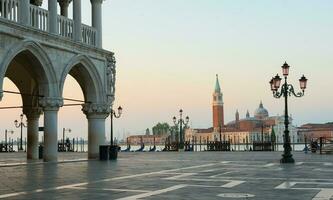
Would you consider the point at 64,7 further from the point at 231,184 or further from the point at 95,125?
the point at 231,184

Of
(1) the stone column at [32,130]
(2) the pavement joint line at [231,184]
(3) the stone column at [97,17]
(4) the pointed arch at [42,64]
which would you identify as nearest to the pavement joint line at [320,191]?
(2) the pavement joint line at [231,184]

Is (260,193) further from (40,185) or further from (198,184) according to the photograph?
(40,185)

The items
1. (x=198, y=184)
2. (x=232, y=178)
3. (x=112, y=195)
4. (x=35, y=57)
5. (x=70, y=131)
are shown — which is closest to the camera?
(x=112, y=195)

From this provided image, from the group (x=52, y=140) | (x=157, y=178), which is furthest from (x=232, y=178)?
(x=52, y=140)

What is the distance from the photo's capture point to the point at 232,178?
51.4 ft

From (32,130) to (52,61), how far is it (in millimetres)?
8589

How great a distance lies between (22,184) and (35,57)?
446 inches

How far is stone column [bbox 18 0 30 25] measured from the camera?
23.3 meters

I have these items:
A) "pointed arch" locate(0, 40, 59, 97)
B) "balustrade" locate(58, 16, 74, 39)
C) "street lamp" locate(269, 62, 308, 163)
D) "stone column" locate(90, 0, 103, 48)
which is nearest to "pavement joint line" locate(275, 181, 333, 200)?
"street lamp" locate(269, 62, 308, 163)

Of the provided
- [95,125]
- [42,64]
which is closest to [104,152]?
[95,125]

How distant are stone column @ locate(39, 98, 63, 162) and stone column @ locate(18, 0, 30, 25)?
392cm

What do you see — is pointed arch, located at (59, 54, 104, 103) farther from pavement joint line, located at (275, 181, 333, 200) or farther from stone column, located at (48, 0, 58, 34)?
pavement joint line, located at (275, 181, 333, 200)

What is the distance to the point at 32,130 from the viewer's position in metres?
32.4

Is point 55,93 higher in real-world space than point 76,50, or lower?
lower
